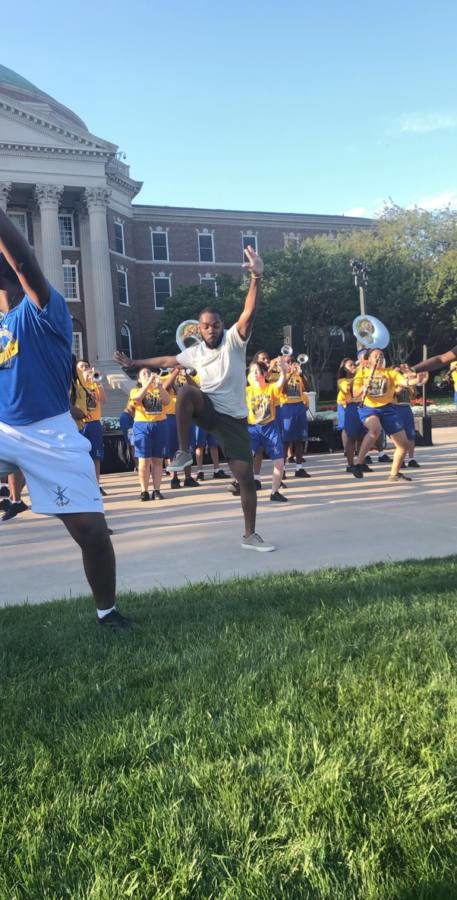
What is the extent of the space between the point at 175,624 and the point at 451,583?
1790 mm

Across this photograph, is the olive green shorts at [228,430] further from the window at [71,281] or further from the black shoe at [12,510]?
the window at [71,281]

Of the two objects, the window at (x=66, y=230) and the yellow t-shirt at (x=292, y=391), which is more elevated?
the window at (x=66, y=230)

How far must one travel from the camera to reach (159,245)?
5269 cm

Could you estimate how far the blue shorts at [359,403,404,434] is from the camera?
11.1 metres

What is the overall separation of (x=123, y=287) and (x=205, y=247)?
26.1 feet

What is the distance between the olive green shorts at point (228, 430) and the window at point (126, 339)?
143 ft

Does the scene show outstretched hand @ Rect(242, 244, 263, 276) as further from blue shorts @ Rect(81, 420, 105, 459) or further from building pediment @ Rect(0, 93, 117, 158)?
building pediment @ Rect(0, 93, 117, 158)

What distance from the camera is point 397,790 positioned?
82.1 inches

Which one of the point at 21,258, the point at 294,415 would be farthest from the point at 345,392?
the point at 21,258

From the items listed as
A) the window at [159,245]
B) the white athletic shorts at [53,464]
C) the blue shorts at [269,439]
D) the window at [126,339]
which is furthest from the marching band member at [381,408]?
the window at [159,245]

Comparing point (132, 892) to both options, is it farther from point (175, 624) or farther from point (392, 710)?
point (175, 624)

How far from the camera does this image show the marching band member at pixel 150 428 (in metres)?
10.5

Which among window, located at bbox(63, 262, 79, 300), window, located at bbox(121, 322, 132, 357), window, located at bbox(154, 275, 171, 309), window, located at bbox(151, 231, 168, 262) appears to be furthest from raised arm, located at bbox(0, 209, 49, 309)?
window, located at bbox(151, 231, 168, 262)

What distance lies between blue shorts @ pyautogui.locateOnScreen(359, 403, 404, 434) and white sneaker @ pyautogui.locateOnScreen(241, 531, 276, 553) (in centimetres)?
525
